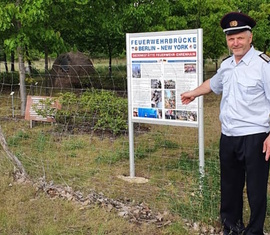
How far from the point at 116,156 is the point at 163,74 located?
1.89m

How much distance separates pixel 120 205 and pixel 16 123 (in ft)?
17.7

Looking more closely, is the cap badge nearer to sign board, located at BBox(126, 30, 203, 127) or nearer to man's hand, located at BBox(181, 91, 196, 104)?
man's hand, located at BBox(181, 91, 196, 104)

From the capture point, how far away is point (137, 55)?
511cm

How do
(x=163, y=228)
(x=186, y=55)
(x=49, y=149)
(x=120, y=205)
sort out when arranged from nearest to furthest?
1. (x=163, y=228)
2. (x=120, y=205)
3. (x=186, y=55)
4. (x=49, y=149)

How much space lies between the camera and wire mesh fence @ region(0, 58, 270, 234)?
4137 mm

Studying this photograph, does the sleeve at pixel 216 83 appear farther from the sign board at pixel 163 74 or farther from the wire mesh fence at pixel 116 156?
the sign board at pixel 163 74

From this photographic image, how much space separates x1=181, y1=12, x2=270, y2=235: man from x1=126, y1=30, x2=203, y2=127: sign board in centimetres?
134

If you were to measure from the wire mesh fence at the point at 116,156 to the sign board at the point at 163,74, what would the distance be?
744mm

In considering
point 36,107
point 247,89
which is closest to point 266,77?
point 247,89

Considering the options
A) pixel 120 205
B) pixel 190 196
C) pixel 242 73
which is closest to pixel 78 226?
pixel 120 205

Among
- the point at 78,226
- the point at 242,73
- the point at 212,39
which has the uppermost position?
the point at 212,39

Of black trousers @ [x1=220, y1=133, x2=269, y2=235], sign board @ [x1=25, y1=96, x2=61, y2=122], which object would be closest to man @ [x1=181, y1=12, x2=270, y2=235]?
black trousers @ [x1=220, y1=133, x2=269, y2=235]

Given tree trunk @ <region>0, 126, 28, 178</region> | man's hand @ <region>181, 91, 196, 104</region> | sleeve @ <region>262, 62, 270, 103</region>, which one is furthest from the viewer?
tree trunk @ <region>0, 126, 28, 178</region>

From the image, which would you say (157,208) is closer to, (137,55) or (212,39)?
(137,55)
